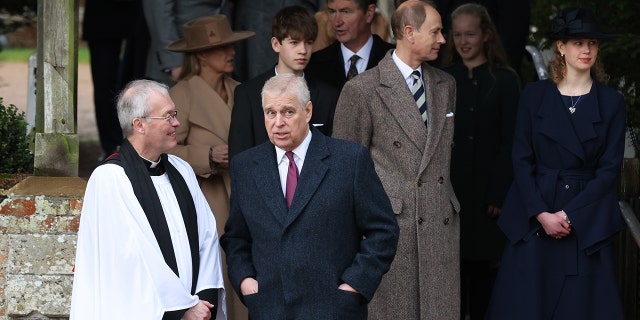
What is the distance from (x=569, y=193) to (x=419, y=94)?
3.24 feet

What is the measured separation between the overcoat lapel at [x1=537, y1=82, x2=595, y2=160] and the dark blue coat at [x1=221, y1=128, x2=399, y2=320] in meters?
1.70

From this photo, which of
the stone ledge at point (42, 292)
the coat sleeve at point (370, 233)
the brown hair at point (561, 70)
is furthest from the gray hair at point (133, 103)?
the brown hair at point (561, 70)

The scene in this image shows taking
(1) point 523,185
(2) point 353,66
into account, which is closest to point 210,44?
(2) point 353,66

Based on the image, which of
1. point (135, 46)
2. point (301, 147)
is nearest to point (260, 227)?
point (301, 147)

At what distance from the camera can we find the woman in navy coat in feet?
25.4

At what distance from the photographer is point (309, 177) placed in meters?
6.38

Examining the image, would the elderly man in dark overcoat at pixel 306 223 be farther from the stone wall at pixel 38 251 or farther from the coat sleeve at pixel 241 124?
the stone wall at pixel 38 251

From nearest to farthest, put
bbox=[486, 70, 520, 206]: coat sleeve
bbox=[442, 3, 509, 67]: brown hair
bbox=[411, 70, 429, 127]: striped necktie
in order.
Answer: bbox=[411, 70, 429, 127]: striped necktie → bbox=[486, 70, 520, 206]: coat sleeve → bbox=[442, 3, 509, 67]: brown hair

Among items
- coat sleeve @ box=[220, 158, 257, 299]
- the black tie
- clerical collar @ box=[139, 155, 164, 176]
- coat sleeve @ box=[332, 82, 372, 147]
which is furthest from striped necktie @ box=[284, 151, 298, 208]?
the black tie

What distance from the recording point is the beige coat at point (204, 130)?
324 inches

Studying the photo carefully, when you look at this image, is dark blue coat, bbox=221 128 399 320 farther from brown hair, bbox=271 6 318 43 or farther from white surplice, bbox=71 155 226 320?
brown hair, bbox=271 6 318 43

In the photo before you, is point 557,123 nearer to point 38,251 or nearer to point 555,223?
point 555,223

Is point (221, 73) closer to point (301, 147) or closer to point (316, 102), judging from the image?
point (316, 102)

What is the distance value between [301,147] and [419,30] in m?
1.47
